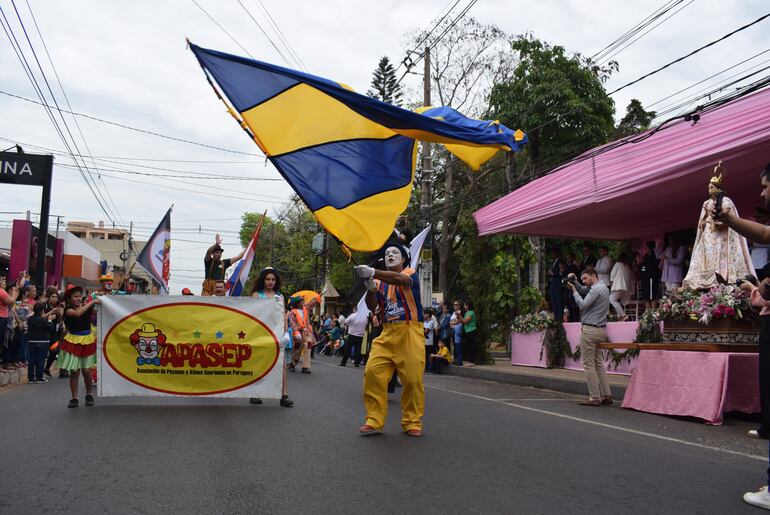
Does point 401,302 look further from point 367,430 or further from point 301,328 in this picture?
point 301,328

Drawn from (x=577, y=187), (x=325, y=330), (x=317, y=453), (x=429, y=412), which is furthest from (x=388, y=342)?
(x=325, y=330)

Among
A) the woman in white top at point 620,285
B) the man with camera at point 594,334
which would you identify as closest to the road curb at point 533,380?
the man with camera at point 594,334

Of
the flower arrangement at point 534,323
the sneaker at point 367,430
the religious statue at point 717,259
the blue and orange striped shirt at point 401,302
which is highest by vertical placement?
the religious statue at point 717,259

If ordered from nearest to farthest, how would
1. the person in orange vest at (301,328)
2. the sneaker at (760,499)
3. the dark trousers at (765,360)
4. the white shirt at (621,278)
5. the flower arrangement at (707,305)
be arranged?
the sneaker at (760,499)
the dark trousers at (765,360)
the flower arrangement at (707,305)
the person in orange vest at (301,328)
the white shirt at (621,278)

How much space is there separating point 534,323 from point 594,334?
264 inches

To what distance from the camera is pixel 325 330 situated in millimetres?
32719

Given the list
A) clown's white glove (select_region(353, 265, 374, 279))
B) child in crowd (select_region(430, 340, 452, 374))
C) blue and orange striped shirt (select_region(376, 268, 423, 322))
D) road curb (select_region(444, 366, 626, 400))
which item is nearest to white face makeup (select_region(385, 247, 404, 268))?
blue and orange striped shirt (select_region(376, 268, 423, 322))

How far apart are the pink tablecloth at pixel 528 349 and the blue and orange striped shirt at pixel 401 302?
32.4ft

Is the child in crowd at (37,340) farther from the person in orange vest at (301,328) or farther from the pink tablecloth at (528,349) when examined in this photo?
the pink tablecloth at (528,349)

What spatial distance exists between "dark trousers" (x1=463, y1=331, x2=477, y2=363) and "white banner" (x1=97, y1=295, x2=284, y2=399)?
30.6 feet

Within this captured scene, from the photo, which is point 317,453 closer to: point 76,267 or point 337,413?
point 337,413

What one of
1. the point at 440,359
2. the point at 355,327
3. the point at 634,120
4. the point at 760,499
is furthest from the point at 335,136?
the point at 634,120

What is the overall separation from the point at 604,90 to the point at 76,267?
32120mm

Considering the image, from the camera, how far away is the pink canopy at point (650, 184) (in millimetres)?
9242
